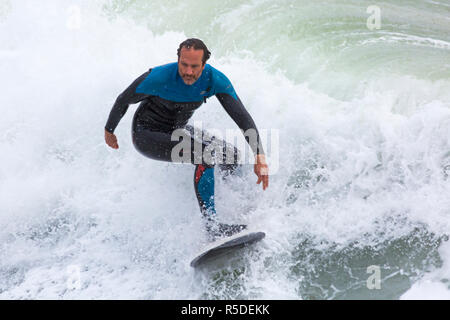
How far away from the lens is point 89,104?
208 inches

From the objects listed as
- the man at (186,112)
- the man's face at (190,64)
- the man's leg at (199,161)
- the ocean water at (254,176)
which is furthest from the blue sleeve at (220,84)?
the ocean water at (254,176)

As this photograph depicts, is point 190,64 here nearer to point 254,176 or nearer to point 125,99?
point 125,99

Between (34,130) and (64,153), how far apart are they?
0.47m

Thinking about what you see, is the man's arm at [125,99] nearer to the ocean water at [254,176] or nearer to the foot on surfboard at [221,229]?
the ocean water at [254,176]

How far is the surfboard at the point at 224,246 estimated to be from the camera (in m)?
3.32

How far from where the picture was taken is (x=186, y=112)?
356 centimetres

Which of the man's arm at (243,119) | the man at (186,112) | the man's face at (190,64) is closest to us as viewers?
the man's face at (190,64)

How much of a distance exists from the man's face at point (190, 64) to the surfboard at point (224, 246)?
43.3 inches

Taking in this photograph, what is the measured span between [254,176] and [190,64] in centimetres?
138

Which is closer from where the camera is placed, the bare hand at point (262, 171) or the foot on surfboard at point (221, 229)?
the bare hand at point (262, 171)

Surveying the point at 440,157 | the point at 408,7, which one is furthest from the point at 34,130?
the point at 408,7

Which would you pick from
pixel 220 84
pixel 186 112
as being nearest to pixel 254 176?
pixel 186 112

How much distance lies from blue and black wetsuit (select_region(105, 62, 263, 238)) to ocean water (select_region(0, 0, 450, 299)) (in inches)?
19.6

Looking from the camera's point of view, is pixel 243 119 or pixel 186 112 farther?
pixel 186 112
